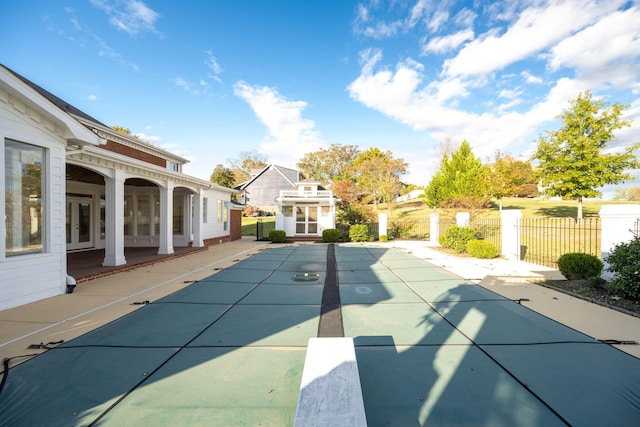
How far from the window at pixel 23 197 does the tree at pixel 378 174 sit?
30.4m

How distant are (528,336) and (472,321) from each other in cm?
72

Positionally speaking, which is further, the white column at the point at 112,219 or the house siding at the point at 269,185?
the house siding at the point at 269,185

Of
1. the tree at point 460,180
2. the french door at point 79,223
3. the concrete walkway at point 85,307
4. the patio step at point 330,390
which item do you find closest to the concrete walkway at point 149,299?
the concrete walkway at point 85,307

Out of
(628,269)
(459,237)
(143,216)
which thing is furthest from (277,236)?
(628,269)

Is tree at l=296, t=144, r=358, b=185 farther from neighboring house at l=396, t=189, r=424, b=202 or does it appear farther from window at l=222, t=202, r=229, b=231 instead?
window at l=222, t=202, r=229, b=231

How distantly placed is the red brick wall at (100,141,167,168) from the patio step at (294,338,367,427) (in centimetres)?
1298

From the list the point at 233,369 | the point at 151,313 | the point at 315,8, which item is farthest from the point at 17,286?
the point at 315,8

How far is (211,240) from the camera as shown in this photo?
585 inches

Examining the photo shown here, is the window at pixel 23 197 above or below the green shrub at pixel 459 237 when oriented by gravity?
above

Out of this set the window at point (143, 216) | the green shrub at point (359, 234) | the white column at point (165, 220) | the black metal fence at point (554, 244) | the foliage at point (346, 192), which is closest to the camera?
the black metal fence at point (554, 244)

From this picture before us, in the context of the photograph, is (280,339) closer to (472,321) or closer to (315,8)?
(472,321)

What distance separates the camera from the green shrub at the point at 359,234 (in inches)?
679

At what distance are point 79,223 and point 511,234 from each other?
17.0m

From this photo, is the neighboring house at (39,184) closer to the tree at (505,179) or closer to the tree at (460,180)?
the tree at (460,180)
